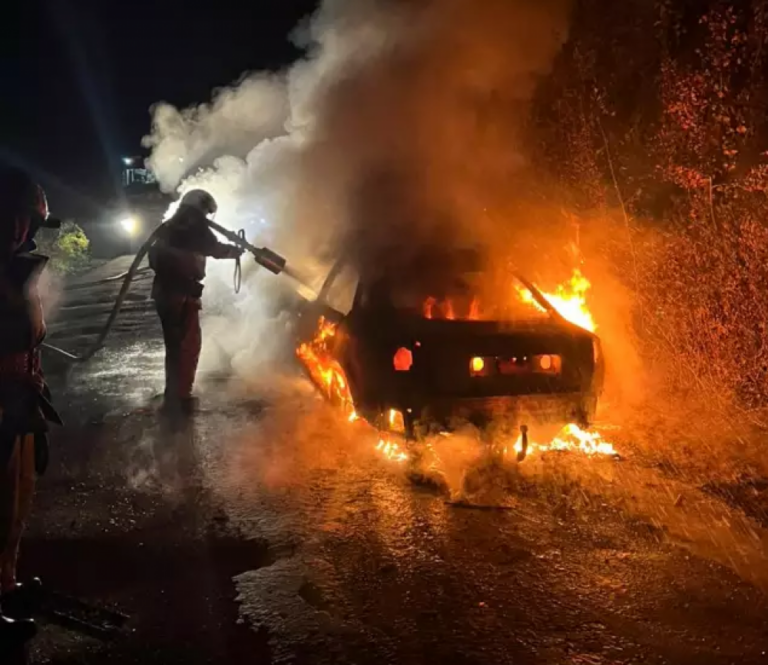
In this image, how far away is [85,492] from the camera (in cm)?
503

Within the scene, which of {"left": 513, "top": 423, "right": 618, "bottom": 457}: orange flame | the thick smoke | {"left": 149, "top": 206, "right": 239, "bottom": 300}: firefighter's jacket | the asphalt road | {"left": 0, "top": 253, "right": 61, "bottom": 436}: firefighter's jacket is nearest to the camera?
the asphalt road

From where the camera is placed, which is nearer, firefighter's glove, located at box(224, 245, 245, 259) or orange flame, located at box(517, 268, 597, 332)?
orange flame, located at box(517, 268, 597, 332)

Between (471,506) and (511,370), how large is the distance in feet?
3.71

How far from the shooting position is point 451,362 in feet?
16.8

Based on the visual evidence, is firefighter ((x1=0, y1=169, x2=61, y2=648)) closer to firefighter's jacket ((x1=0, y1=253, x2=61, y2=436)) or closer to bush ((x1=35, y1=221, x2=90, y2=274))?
firefighter's jacket ((x1=0, y1=253, x2=61, y2=436))

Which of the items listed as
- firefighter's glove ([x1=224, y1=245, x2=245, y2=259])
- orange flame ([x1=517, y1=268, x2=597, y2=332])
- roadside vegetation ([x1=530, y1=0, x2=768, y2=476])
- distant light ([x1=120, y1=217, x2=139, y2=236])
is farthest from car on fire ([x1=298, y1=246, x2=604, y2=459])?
distant light ([x1=120, y1=217, x2=139, y2=236])

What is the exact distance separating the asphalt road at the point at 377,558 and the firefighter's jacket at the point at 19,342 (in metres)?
0.98

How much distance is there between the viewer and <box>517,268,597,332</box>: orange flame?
7211mm

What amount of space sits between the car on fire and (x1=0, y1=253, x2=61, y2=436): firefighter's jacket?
238 cm

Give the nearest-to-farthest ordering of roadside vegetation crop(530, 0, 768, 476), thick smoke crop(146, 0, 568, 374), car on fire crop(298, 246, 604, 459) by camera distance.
→ 1. car on fire crop(298, 246, 604, 459)
2. roadside vegetation crop(530, 0, 768, 476)
3. thick smoke crop(146, 0, 568, 374)

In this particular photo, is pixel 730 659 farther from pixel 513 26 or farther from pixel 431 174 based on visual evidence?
pixel 513 26

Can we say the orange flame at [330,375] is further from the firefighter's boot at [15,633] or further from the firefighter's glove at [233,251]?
the firefighter's boot at [15,633]

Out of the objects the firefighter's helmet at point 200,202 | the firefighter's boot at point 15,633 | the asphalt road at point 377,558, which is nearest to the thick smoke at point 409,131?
the firefighter's helmet at point 200,202

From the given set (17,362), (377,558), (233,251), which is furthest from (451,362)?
(233,251)
